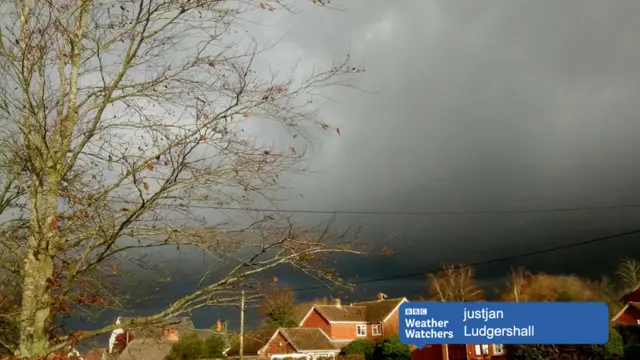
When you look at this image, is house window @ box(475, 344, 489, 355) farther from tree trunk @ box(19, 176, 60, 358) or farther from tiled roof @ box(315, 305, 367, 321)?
tree trunk @ box(19, 176, 60, 358)

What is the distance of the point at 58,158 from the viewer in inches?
246

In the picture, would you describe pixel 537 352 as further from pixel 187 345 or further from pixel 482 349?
pixel 187 345

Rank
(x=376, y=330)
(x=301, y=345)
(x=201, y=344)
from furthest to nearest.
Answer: (x=376, y=330)
(x=301, y=345)
(x=201, y=344)

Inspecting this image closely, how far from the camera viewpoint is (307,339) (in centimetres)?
5228

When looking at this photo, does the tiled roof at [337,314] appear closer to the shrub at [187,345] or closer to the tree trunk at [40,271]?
the shrub at [187,345]

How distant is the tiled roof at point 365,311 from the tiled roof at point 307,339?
11.8ft

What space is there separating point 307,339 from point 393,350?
12.6 meters

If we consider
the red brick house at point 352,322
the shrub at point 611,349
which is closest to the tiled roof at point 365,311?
the red brick house at point 352,322

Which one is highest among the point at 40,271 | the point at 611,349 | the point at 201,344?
the point at 40,271

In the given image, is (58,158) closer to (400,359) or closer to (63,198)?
(63,198)

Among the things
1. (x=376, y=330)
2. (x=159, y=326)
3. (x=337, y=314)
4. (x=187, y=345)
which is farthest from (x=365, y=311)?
(x=159, y=326)

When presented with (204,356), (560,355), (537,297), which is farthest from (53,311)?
(537,297)

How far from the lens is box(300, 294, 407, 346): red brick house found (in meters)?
57.8

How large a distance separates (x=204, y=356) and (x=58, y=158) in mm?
8565
